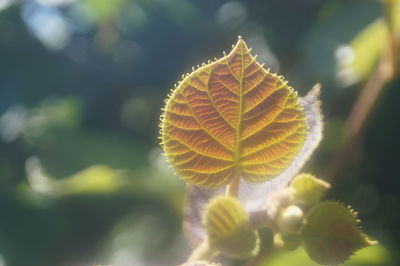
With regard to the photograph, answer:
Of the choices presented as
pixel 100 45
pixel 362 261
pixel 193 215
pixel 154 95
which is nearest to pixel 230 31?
pixel 154 95

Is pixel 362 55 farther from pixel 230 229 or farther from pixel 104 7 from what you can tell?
pixel 230 229

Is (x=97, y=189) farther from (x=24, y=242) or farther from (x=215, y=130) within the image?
(x=215, y=130)

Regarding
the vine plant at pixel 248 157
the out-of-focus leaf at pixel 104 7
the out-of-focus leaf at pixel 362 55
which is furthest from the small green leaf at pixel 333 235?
the out-of-focus leaf at pixel 104 7

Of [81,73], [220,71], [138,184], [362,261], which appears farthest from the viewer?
[81,73]

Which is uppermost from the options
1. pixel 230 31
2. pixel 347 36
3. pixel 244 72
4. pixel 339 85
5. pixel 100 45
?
pixel 100 45

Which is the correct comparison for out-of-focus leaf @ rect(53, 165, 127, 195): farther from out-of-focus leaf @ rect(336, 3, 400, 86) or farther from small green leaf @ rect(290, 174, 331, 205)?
small green leaf @ rect(290, 174, 331, 205)

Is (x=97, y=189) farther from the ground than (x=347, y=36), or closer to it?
closer to it

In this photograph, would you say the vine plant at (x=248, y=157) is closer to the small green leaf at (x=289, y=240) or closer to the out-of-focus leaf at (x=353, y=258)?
the small green leaf at (x=289, y=240)

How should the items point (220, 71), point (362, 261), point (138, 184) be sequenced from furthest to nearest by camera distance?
point (138, 184), point (362, 261), point (220, 71)

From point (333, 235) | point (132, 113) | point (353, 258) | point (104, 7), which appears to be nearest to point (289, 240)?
point (333, 235)
